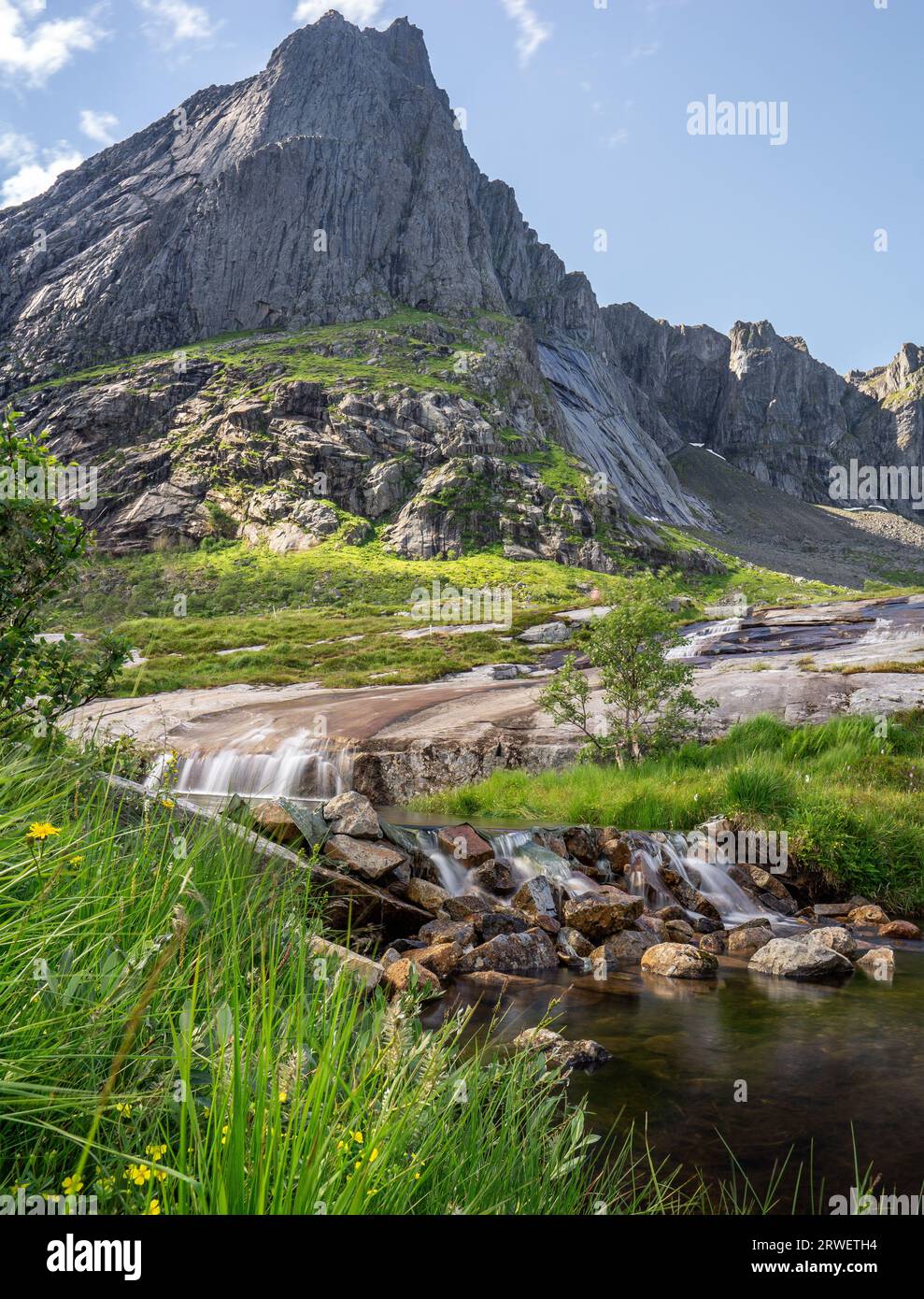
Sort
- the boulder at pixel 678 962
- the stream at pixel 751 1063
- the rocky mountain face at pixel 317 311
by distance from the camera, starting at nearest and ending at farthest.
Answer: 1. the stream at pixel 751 1063
2. the boulder at pixel 678 962
3. the rocky mountain face at pixel 317 311

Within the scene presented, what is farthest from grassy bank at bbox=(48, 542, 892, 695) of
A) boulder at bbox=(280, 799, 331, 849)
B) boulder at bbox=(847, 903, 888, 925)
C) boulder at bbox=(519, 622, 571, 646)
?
boulder at bbox=(280, 799, 331, 849)

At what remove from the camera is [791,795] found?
47.8 ft

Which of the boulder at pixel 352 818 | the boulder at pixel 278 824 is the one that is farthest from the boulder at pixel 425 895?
the boulder at pixel 278 824

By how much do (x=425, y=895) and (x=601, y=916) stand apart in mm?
2423

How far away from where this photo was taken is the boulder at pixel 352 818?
1062cm

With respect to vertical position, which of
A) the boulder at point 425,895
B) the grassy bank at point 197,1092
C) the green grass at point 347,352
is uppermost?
the green grass at point 347,352

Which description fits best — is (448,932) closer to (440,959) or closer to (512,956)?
(512,956)

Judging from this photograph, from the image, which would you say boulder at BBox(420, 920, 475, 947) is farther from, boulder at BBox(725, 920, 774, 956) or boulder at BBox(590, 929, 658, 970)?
boulder at BBox(725, 920, 774, 956)

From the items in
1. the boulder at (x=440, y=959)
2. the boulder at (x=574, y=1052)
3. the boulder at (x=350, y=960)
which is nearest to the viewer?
the boulder at (x=350, y=960)

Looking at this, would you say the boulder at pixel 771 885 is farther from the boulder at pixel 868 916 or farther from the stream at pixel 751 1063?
the stream at pixel 751 1063

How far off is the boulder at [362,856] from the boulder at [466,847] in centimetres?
208

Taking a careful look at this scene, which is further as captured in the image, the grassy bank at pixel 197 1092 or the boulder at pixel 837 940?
the boulder at pixel 837 940

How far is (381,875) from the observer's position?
402 inches

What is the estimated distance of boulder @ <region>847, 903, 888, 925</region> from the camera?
11750 millimetres
